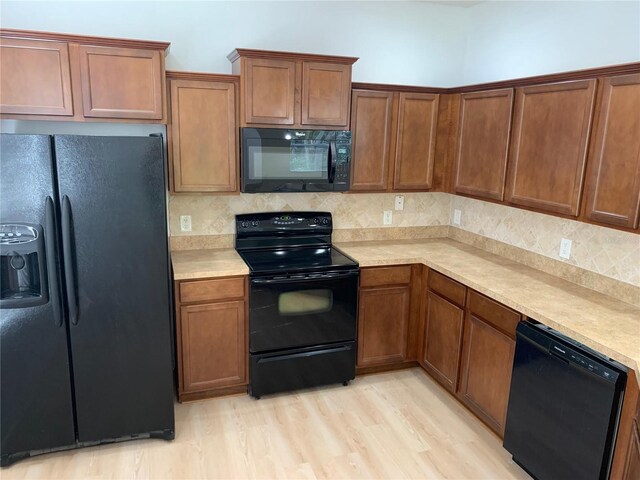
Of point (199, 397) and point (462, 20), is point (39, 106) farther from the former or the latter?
point (462, 20)

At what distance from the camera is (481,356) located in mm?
2744

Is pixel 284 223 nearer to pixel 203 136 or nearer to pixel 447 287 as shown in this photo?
pixel 203 136

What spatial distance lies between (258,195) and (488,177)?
1593mm

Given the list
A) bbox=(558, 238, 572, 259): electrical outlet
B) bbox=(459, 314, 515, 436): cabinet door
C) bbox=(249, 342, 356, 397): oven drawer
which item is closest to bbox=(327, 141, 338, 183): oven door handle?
bbox=(249, 342, 356, 397): oven drawer

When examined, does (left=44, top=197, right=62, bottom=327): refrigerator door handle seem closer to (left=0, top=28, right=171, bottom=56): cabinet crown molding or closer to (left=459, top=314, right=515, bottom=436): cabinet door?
(left=0, top=28, right=171, bottom=56): cabinet crown molding

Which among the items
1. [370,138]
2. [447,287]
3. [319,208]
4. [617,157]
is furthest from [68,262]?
[617,157]

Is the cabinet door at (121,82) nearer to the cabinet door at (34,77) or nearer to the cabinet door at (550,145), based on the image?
the cabinet door at (34,77)

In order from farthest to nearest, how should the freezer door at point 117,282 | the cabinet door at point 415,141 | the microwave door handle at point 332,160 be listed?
1. the cabinet door at point 415,141
2. the microwave door handle at point 332,160
3. the freezer door at point 117,282

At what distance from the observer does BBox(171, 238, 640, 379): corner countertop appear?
2039mm

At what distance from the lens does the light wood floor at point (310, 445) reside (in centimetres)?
244

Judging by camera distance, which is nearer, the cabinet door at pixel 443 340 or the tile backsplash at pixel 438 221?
the tile backsplash at pixel 438 221

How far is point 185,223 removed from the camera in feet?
10.7

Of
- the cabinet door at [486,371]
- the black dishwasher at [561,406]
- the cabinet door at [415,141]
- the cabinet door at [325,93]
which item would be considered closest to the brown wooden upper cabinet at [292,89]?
the cabinet door at [325,93]

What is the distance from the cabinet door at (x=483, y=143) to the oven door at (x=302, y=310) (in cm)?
103
